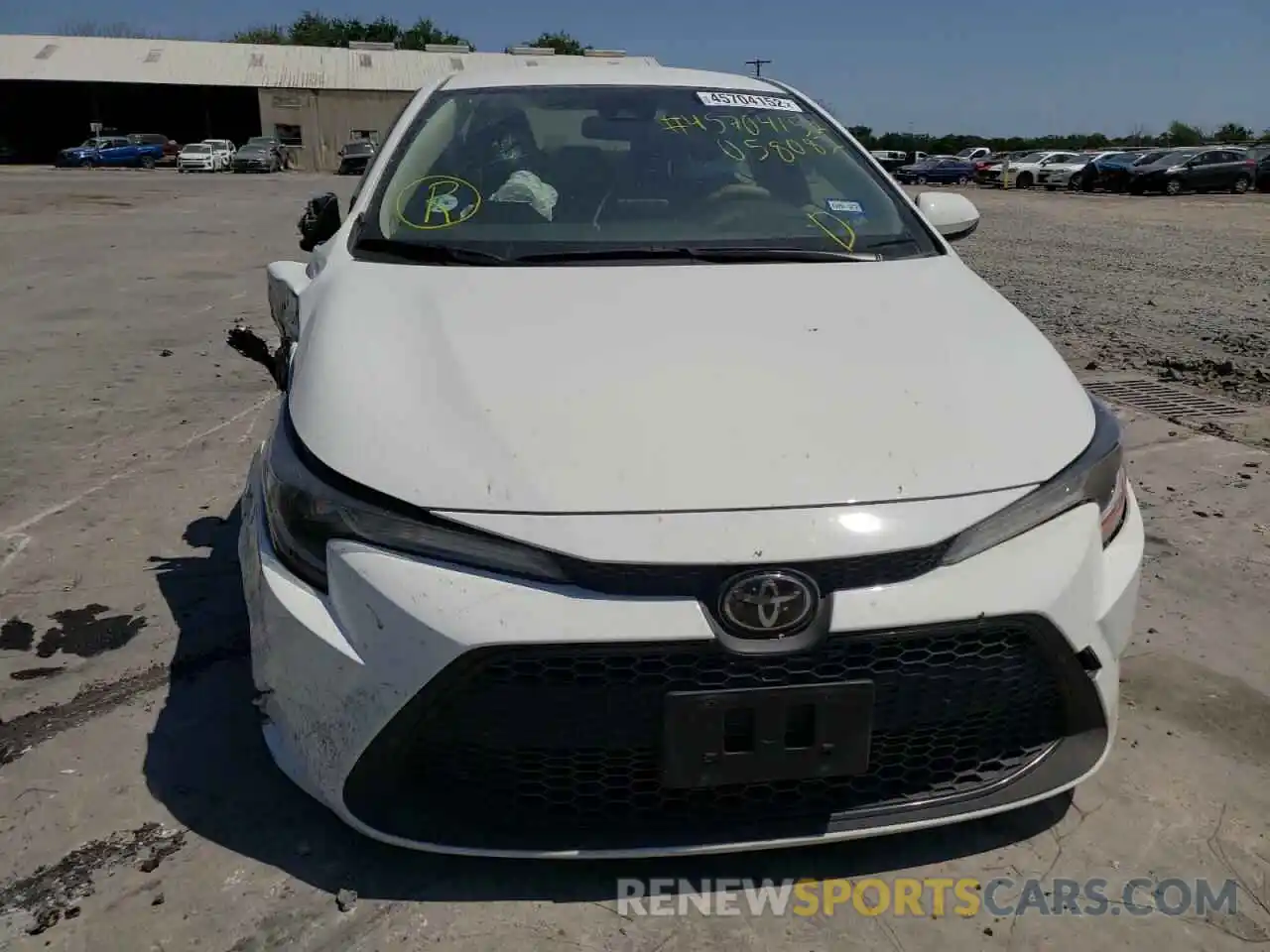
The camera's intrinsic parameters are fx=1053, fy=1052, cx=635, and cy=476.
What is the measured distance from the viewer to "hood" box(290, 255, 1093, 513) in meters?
1.84

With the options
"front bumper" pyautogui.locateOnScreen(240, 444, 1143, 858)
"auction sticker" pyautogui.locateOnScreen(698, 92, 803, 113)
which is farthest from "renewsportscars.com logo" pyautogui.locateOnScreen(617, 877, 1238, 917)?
"auction sticker" pyautogui.locateOnScreen(698, 92, 803, 113)

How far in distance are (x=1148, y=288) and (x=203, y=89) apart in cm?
5364

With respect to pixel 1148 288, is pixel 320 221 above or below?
above

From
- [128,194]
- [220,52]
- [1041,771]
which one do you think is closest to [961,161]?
[128,194]

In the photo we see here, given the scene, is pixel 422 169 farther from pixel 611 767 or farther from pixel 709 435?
pixel 611 767

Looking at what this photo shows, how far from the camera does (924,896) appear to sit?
204cm

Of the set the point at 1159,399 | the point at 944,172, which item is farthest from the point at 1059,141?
the point at 1159,399

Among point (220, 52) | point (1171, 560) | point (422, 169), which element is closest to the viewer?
point (422, 169)

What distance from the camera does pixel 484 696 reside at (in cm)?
179

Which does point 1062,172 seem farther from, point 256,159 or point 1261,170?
point 256,159

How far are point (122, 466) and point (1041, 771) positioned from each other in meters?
3.90

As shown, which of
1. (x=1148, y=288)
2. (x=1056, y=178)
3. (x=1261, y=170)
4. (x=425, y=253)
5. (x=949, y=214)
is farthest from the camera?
(x=1056, y=178)

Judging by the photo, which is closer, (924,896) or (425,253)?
(924,896)

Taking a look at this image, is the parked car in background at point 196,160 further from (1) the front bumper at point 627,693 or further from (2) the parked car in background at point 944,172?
(1) the front bumper at point 627,693
